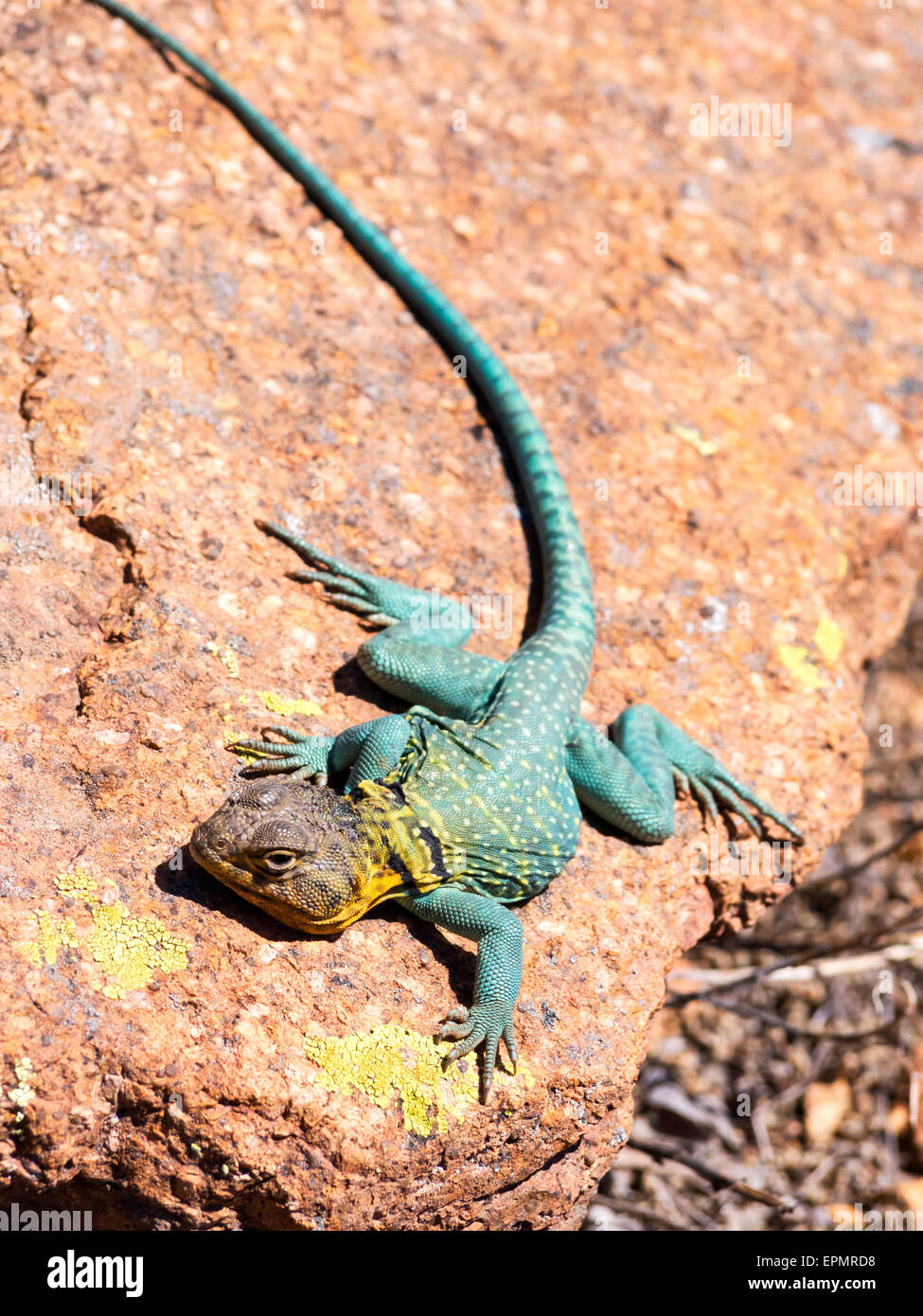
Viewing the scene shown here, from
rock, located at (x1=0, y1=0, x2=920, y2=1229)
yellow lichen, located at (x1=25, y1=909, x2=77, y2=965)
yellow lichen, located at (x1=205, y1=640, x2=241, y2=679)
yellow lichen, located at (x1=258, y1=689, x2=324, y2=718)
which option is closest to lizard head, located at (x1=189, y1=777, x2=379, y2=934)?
rock, located at (x1=0, y1=0, x2=920, y2=1229)

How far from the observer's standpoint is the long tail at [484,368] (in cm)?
498

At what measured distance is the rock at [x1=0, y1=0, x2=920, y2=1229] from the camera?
340 centimetres

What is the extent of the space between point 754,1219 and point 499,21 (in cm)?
748

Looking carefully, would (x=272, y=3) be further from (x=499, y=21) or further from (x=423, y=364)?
(x=423, y=364)

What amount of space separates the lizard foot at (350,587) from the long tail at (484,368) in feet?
2.13

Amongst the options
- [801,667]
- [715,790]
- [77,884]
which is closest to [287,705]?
[77,884]

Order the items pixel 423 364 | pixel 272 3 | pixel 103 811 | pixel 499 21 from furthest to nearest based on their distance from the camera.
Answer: pixel 499 21, pixel 272 3, pixel 423 364, pixel 103 811

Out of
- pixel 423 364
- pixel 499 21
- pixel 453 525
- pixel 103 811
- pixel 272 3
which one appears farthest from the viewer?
pixel 499 21

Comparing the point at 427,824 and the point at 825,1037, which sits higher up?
the point at 427,824

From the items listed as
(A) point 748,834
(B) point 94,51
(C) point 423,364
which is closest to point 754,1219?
(A) point 748,834

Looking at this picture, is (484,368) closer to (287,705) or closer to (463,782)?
(287,705)

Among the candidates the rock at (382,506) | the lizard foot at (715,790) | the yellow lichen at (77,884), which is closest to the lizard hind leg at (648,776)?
the lizard foot at (715,790)

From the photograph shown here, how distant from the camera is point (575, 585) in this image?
16.3 feet

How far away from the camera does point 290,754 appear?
405 centimetres
